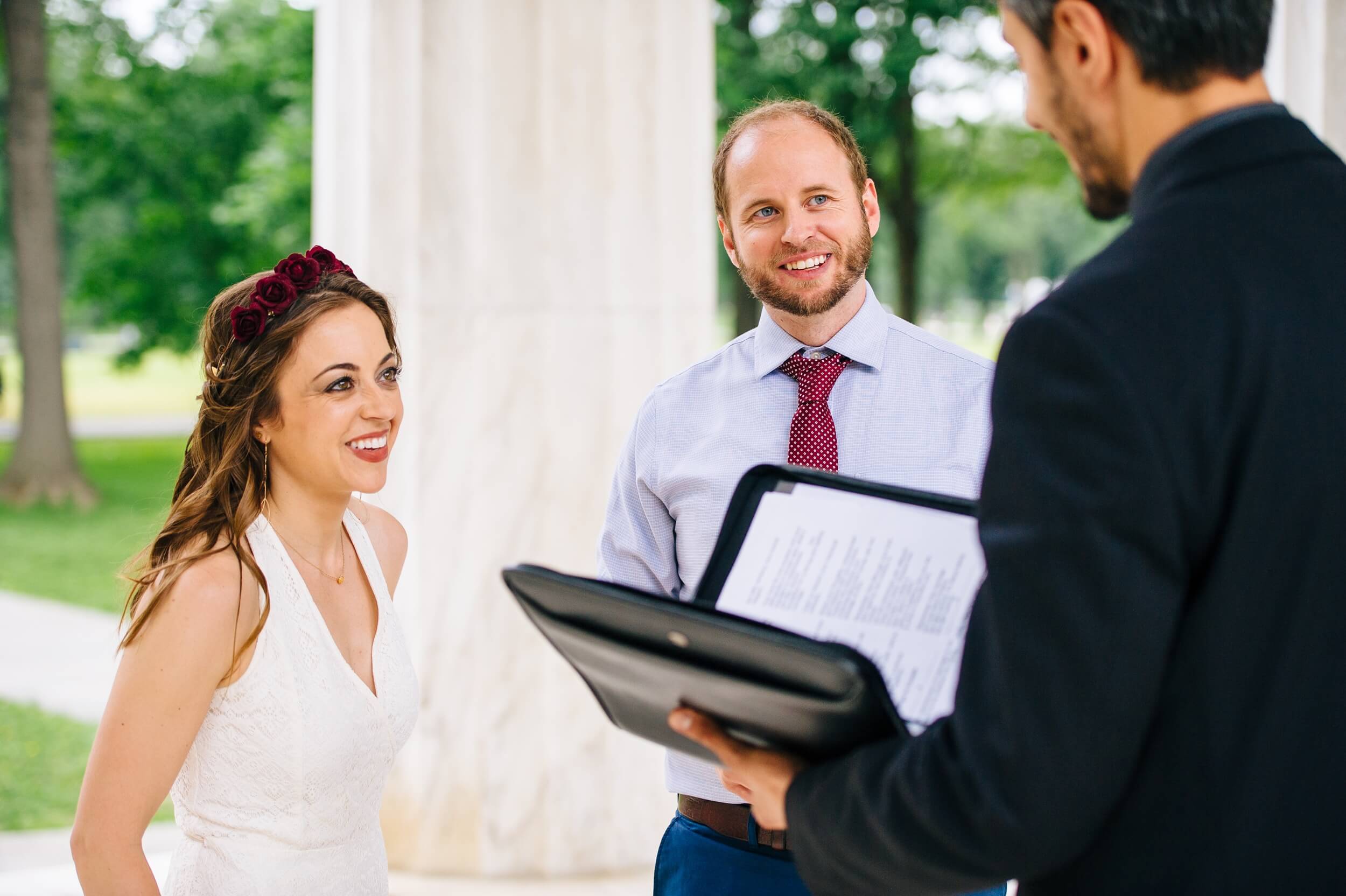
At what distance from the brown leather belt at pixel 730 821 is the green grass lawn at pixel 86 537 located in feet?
35.3

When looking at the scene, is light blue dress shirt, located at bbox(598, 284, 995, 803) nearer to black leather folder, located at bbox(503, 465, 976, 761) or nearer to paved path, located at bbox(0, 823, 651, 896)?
black leather folder, located at bbox(503, 465, 976, 761)

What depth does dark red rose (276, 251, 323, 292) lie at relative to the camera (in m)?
2.51

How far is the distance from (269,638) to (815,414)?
112 cm

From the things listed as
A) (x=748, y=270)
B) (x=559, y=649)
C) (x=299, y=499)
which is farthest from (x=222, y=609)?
(x=748, y=270)

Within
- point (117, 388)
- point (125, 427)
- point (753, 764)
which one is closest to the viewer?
point (753, 764)

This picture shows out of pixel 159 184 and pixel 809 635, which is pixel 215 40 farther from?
pixel 809 635

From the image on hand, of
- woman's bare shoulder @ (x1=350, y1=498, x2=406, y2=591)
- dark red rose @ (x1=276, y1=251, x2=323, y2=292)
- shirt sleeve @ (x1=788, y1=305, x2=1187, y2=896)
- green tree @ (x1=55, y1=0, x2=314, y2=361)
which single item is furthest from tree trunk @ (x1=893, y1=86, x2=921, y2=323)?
shirt sleeve @ (x1=788, y1=305, x2=1187, y2=896)

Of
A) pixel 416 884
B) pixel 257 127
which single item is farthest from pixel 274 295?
pixel 257 127

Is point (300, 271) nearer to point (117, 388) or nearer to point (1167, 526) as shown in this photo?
point (1167, 526)

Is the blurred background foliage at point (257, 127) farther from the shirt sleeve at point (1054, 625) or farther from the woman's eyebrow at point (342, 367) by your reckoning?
the shirt sleeve at point (1054, 625)

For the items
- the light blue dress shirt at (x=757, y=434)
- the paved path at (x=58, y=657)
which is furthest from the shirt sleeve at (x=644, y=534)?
the paved path at (x=58, y=657)

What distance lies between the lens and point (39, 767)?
833cm

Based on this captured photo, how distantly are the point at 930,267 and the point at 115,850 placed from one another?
34429 mm

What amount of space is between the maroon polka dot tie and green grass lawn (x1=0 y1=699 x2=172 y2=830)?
5.71 meters
